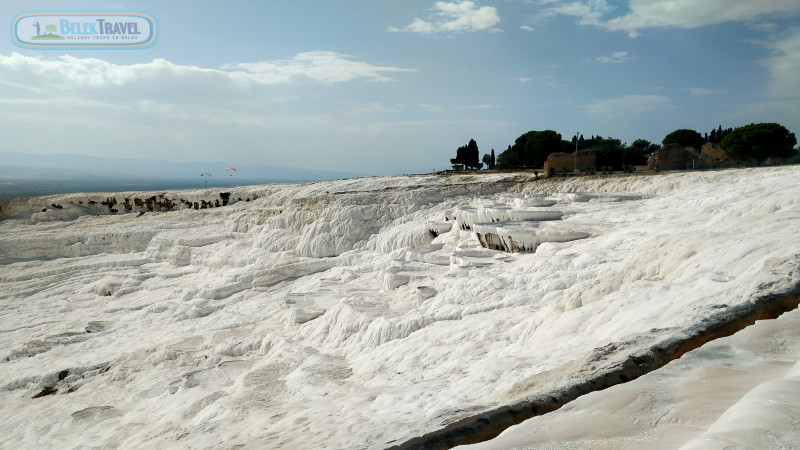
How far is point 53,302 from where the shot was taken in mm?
17891

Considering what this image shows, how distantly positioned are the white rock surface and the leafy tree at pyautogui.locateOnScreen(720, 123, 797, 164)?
37.7ft

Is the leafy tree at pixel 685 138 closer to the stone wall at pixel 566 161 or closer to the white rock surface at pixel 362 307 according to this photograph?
the stone wall at pixel 566 161

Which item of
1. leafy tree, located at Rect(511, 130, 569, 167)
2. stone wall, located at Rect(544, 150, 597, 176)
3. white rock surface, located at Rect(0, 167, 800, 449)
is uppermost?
leafy tree, located at Rect(511, 130, 569, 167)

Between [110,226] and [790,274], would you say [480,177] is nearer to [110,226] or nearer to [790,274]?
[110,226]

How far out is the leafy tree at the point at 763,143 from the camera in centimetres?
2541

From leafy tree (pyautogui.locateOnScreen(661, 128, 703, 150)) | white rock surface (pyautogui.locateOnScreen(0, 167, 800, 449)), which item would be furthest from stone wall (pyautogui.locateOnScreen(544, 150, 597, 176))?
leafy tree (pyautogui.locateOnScreen(661, 128, 703, 150))

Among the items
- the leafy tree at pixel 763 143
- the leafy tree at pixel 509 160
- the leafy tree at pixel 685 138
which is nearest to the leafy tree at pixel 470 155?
the leafy tree at pixel 509 160

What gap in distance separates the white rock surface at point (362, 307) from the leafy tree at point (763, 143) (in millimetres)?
11504

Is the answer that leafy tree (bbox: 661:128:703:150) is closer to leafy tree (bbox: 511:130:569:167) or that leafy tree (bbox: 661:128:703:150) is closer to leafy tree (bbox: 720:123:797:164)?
leafy tree (bbox: 511:130:569:167)

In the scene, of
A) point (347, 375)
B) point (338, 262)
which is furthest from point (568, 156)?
point (347, 375)

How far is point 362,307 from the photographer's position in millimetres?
10289

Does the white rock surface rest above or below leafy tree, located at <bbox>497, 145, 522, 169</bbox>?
below

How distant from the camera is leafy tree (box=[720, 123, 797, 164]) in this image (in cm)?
2541

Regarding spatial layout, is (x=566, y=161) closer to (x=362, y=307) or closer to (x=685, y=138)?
(x=362, y=307)
